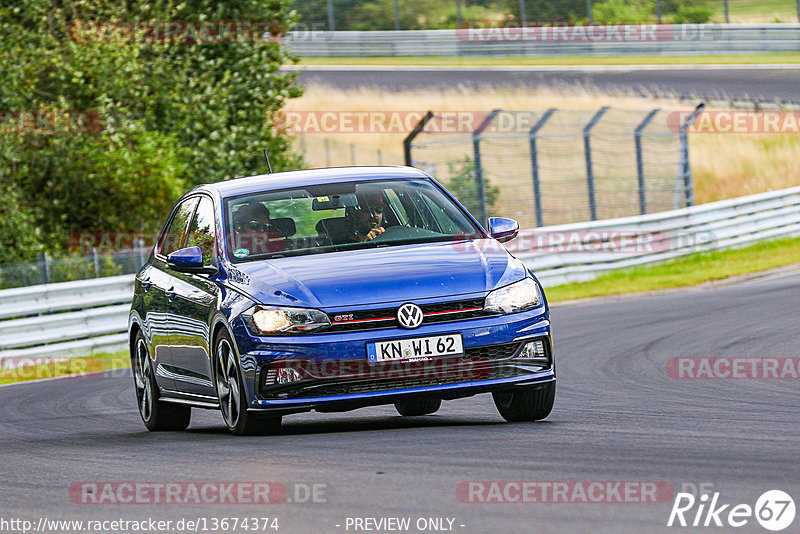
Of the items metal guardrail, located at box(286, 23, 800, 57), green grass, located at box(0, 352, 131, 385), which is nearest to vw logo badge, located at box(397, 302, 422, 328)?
green grass, located at box(0, 352, 131, 385)

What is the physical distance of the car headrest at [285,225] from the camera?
29.0 feet

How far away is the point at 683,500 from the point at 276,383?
2.93 m

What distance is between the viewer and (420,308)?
7.86 meters

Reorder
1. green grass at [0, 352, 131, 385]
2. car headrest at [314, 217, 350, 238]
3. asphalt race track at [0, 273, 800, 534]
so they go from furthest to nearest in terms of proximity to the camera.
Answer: green grass at [0, 352, 131, 385], car headrest at [314, 217, 350, 238], asphalt race track at [0, 273, 800, 534]

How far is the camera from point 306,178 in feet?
30.8

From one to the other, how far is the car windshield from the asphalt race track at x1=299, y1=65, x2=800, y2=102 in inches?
1091

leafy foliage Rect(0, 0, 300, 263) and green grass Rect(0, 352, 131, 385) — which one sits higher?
leafy foliage Rect(0, 0, 300, 263)

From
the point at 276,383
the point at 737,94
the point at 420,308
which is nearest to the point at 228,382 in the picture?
the point at 276,383

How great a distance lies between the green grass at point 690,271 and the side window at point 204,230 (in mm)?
11471

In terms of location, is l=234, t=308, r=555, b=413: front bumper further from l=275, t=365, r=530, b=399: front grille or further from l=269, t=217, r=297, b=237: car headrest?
l=269, t=217, r=297, b=237: car headrest

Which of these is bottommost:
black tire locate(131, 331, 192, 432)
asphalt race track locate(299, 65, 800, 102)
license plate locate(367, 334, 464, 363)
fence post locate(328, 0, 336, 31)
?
asphalt race track locate(299, 65, 800, 102)

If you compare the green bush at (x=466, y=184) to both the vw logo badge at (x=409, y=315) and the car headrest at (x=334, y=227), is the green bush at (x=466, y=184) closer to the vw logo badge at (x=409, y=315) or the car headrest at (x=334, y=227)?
the car headrest at (x=334, y=227)

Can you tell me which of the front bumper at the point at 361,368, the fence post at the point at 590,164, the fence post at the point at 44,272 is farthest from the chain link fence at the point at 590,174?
the front bumper at the point at 361,368

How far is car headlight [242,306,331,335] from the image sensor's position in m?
7.86
